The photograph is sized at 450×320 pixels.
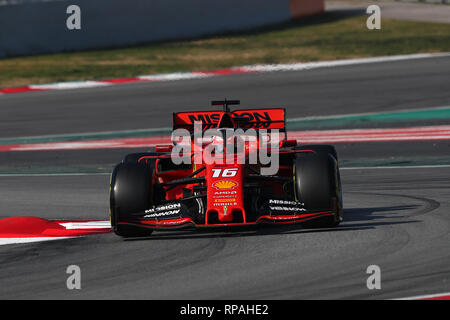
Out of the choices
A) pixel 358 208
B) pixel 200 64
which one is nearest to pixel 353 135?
pixel 358 208

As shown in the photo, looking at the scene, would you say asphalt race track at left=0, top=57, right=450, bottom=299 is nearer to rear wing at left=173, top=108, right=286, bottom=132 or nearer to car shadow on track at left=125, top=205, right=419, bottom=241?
car shadow on track at left=125, top=205, right=419, bottom=241

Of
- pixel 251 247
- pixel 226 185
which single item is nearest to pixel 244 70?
pixel 226 185

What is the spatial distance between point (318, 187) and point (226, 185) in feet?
2.71

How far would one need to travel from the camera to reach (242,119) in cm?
1034

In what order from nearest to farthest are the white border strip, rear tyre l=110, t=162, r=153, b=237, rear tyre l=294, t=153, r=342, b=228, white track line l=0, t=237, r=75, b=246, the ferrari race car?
the ferrari race car → rear tyre l=294, t=153, r=342, b=228 → rear tyre l=110, t=162, r=153, b=237 → white track line l=0, t=237, r=75, b=246 → the white border strip

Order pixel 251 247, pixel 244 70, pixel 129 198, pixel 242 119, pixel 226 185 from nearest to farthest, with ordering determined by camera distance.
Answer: pixel 251 247
pixel 226 185
pixel 129 198
pixel 242 119
pixel 244 70

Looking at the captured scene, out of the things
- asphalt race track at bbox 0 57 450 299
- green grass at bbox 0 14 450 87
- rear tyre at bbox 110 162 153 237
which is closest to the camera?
asphalt race track at bbox 0 57 450 299

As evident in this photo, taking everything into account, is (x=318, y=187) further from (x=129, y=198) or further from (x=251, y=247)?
(x=129, y=198)

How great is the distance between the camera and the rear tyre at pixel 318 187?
29.2ft

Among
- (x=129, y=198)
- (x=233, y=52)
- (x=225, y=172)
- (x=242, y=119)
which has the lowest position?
(x=129, y=198)

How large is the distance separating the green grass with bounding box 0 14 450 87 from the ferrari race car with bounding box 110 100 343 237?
13799mm

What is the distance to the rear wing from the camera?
1032 cm

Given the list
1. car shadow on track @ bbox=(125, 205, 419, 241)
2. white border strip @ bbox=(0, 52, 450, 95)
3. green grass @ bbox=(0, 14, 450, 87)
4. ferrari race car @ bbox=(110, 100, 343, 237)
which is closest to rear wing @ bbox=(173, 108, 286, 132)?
ferrari race car @ bbox=(110, 100, 343, 237)
